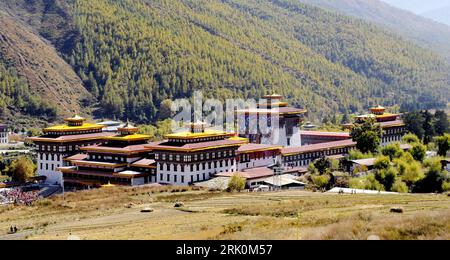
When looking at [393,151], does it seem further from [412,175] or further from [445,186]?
[445,186]

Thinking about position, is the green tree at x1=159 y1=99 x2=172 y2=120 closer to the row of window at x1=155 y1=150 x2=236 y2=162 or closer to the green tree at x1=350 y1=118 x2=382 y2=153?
the green tree at x1=350 y1=118 x2=382 y2=153

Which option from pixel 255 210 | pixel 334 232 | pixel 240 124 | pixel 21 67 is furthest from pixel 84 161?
pixel 21 67

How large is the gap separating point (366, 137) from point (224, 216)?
56008 mm

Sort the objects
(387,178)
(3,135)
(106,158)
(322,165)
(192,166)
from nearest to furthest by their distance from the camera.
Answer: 1. (387,178)
2. (192,166)
3. (322,165)
4. (106,158)
5. (3,135)

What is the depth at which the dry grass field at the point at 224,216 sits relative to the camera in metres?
34.9

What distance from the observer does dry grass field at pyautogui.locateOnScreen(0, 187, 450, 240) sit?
3488 centimetres

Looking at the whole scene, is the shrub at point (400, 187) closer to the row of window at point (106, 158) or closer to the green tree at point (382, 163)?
the green tree at point (382, 163)

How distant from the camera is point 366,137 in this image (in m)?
102

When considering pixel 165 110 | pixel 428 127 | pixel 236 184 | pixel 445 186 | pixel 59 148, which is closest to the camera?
pixel 445 186

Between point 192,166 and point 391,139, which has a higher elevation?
point 192,166

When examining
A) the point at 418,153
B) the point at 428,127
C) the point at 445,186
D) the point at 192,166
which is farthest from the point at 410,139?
the point at 192,166

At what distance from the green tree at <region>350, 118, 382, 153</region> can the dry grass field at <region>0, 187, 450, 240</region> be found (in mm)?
37177

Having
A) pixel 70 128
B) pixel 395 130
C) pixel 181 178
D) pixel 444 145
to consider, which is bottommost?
pixel 181 178
